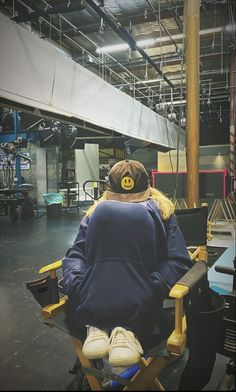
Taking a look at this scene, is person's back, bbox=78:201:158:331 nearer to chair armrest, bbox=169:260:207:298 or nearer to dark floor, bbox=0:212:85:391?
chair armrest, bbox=169:260:207:298

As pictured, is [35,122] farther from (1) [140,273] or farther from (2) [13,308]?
(1) [140,273]

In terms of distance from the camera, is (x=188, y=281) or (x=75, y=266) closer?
(x=188, y=281)

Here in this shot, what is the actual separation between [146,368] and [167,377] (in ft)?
1.97

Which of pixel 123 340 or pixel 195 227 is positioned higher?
pixel 195 227

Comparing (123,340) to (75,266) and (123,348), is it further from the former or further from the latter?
(75,266)

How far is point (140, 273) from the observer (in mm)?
1347

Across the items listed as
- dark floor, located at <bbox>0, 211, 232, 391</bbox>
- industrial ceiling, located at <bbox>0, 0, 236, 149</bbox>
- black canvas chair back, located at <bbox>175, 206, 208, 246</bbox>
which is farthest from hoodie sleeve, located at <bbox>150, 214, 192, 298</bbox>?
industrial ceiling, located at <bbox>0, 0, 236, 149</bbox>

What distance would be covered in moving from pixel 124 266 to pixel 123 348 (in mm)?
322

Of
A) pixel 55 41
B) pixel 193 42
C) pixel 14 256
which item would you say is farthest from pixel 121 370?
pixel 55 41

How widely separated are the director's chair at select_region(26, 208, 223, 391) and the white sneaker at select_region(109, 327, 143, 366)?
59 millimetres

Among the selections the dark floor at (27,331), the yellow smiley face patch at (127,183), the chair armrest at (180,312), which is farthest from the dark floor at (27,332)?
the yellow smiley face patch at (127,183)

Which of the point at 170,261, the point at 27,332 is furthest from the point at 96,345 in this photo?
the point at 27,332

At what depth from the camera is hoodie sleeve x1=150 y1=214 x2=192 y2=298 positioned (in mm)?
1357

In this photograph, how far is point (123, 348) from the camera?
115 centimetres
